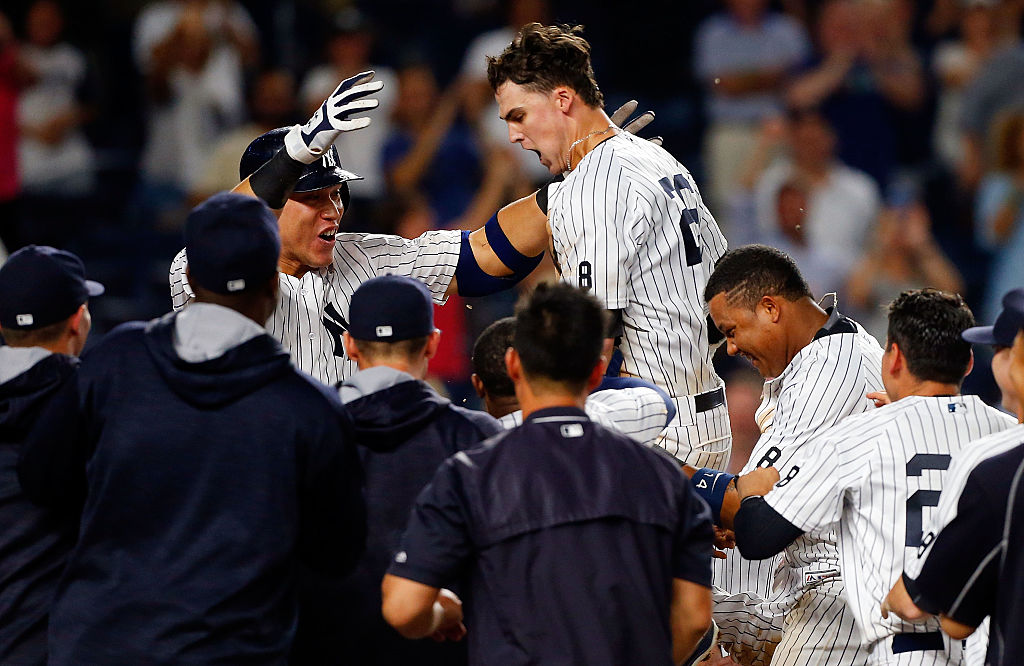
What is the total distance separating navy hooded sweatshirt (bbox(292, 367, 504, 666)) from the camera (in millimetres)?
3248

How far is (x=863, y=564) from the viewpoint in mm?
3660

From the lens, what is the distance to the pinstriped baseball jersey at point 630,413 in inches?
142

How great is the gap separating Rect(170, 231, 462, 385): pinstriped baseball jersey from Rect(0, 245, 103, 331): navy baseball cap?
30.2 inches

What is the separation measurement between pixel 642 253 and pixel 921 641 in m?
1.49

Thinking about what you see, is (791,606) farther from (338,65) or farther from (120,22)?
(120,22)

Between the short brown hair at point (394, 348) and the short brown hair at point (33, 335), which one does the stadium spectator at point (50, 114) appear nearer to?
the short brown hair at point (33, 335)

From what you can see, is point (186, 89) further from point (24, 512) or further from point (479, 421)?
point (479, 421)

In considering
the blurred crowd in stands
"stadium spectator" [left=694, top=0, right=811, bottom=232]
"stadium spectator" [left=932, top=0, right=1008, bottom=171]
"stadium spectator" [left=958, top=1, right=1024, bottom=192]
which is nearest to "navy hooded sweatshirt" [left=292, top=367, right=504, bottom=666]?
the blurred crowd in stands

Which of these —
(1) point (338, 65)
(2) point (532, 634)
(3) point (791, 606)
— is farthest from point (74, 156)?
(2) point (532, 634)

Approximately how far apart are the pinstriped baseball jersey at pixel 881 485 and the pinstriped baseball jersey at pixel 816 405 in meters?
0.21

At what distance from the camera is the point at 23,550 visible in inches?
126

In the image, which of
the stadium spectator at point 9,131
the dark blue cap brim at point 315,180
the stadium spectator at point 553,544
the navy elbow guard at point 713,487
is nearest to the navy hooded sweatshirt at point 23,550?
the stadium spectator at point 553,544

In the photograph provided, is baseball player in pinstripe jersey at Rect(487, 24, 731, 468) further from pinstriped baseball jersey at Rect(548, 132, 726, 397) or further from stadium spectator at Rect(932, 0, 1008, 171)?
stadium spectator at Rect(932, 0, 1008, 171)

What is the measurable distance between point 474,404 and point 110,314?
300cm
